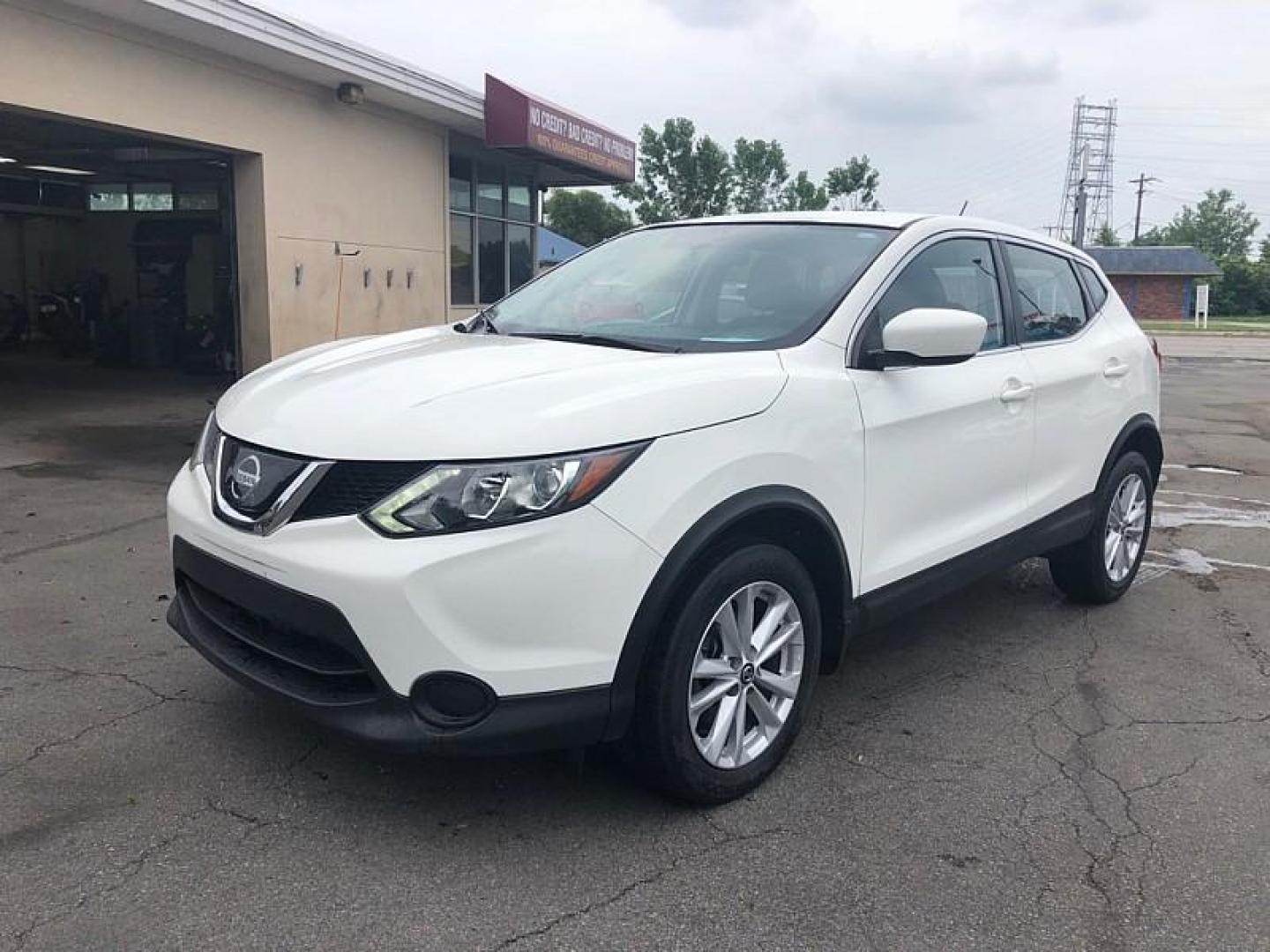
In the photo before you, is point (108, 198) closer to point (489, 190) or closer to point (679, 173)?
point (489, 190)

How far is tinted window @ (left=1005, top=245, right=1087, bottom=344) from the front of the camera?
4668mm

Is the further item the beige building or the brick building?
the brick building

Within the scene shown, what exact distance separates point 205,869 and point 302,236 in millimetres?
10355

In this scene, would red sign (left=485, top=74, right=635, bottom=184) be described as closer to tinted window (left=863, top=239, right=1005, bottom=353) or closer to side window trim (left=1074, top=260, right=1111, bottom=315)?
side window trim (left=1074, top=260, right=1111, bottom=315)

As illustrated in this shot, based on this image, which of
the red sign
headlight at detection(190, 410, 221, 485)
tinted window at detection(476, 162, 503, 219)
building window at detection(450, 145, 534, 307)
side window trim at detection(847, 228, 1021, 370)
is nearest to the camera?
headlight at detection(190, 410, 221, 485)

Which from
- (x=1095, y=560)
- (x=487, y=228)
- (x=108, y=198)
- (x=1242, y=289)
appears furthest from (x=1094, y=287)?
(x=1242, y=289)

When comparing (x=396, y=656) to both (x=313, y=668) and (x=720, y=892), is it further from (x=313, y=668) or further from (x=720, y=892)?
(x=720, y=892)

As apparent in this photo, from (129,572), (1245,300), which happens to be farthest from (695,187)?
(129,572)

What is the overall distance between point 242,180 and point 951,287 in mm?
9459

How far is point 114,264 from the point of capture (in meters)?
18.9

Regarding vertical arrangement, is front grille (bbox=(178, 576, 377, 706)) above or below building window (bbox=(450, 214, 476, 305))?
below

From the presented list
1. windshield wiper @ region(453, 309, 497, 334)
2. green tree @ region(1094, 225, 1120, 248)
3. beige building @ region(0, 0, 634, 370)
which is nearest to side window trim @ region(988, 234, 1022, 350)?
windshield wiper @ region(453, 309, 497, 334)

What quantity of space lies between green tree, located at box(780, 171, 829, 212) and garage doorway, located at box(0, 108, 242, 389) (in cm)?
4022

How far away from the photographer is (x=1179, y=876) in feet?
9.70
